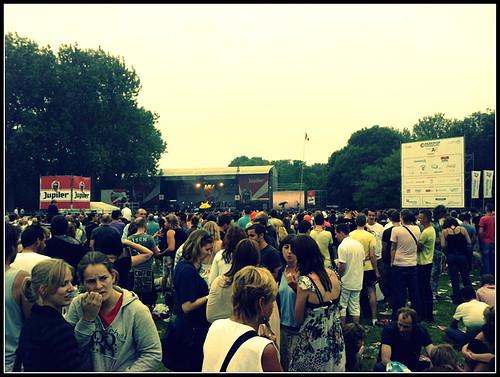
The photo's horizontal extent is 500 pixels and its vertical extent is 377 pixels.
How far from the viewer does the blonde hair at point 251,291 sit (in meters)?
2.80

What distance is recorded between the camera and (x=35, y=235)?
5.06 meters

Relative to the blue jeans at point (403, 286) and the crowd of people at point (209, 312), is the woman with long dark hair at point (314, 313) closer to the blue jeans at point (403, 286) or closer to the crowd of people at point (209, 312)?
the crowd of people at point (209, 312)

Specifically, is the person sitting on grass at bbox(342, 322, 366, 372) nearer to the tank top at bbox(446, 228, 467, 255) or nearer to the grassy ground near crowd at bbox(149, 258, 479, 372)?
the grassy ground near crowd at bbox(149, 258, 479, 372)

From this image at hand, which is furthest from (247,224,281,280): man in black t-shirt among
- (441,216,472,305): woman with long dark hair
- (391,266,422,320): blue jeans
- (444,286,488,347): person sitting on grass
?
(441,216,472,305): woman with long dark hair

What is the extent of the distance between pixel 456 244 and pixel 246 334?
27.5ft

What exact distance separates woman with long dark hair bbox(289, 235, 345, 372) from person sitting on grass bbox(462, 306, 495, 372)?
4.61 feet

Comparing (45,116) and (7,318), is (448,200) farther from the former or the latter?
(45,116)

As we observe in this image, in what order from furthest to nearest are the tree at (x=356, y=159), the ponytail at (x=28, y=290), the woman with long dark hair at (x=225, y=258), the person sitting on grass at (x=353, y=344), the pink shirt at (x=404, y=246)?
the tree at (x=356, y=159), the pink shirt at (x=404, y=246), the person sitting on grass at (x=353, y=344), the woman with long dark hair at (x=225, y=258), the ponytail at (x=28, y=290)

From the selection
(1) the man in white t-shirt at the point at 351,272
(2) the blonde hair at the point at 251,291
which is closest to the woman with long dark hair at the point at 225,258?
(2) the blonde hair at the point at 251,291

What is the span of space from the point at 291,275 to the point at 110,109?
141ft

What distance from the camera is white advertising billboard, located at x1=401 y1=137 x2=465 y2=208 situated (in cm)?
1848

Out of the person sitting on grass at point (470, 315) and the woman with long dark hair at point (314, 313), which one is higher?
the woman with long dark hair at point (314, 313)

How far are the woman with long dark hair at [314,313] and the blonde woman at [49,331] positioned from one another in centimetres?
195

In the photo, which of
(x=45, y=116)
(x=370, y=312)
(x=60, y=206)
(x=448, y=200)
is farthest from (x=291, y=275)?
(x=45, y=116)
